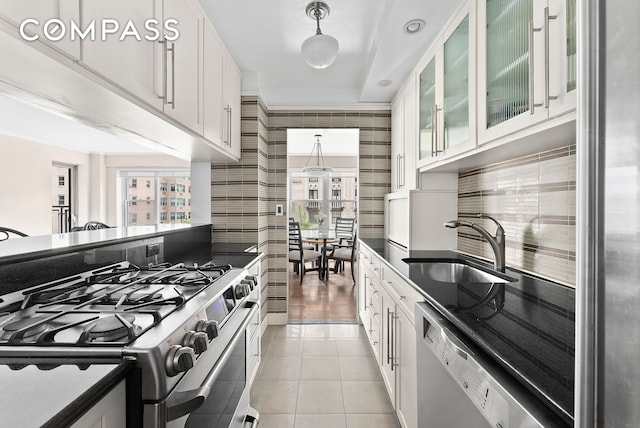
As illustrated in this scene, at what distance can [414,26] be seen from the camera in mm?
1971

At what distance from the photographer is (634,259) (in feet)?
1.27

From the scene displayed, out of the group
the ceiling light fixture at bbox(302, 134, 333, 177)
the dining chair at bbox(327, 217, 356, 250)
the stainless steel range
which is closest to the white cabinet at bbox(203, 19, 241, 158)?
the stainless steel range

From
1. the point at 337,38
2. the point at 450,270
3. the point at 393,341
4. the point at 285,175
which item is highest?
the point at 337,38

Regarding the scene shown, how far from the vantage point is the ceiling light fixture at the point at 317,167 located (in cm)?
562

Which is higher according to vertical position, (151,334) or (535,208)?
(535,208)

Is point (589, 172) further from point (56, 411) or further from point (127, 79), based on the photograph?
point (127, 79)

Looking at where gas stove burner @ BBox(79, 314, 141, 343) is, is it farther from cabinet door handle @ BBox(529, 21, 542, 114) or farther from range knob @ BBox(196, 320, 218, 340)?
cabinet door handle @ BBox(529, 21, 542, 114)

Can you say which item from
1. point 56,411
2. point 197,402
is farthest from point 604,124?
point 197,402

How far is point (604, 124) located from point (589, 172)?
60mm

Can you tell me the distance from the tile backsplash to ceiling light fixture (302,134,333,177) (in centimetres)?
360

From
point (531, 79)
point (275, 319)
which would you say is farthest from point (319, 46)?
point (275, 319)

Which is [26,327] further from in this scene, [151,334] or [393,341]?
[393,341]

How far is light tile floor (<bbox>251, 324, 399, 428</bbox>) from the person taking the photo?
76.6 inches

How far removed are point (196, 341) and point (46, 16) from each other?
931 millimetres
